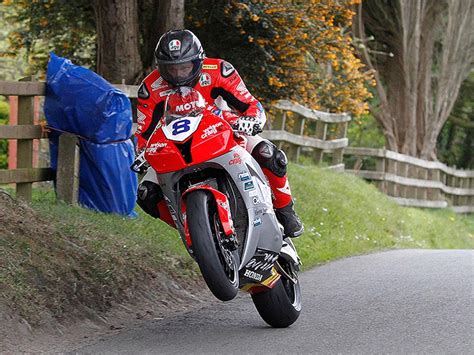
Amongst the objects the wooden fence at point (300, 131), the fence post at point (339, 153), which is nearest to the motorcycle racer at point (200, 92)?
the wooden fence at point (300, 131)

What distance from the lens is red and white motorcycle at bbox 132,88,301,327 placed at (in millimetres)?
6371

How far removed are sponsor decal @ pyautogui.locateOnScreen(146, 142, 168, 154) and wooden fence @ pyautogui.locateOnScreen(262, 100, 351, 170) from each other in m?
9.49

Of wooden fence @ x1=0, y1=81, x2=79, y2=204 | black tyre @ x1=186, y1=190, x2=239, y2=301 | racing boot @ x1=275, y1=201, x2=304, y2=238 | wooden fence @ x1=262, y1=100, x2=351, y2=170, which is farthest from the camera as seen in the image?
wooden fence @ x1=262, y1=100, x2=351, y2=170

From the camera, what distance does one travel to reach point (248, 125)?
6.96 metres

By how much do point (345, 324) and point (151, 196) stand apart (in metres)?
A: 1.64

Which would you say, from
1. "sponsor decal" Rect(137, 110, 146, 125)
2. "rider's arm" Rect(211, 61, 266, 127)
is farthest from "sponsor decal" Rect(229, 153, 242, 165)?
"sponsor decal" Rect(137, 110, 146, 125)

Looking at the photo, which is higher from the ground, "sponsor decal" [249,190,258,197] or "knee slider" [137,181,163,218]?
"sponsor decal" [249,190,258,197]

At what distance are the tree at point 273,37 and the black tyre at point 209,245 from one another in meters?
6.72

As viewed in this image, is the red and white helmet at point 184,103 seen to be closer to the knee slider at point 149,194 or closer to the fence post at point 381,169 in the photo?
the knee slider at point 149,194

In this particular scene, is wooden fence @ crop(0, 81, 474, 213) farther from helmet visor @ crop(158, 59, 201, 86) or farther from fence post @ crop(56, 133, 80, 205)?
helmet visor @ crop(158, 59, 201, 86)

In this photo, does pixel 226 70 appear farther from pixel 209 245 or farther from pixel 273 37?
pixel 273 37

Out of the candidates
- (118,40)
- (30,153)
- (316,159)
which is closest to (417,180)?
(316,159)

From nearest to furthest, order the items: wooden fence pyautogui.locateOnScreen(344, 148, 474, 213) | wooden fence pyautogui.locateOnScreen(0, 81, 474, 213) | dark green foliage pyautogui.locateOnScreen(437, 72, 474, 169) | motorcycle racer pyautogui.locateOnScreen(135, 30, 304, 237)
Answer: motorcycle racer pyautogui.locateOnScreen(135, 30, 304, 237)
wooden fence pyautogui.locateOnScreen(0, 81, 474, 213)
wooden fence pyautogui.locateOnScreen(344, 148, 474, 213)
dark green foliage pyautogui.locateOnScreen(437, 72, 474, 169)

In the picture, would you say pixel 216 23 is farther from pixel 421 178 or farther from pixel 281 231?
pixel 421 178
